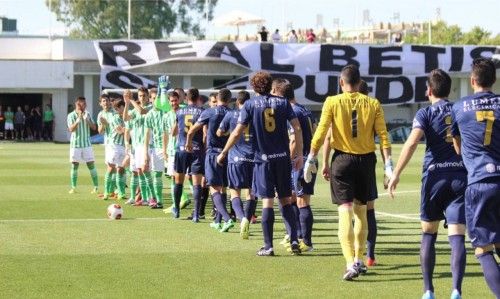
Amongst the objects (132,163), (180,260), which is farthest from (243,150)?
(132,163)

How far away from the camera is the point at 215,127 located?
1739 cm

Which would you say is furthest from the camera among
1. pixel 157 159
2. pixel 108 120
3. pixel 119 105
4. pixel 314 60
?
pixel 314 60

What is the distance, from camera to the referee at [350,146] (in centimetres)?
1204

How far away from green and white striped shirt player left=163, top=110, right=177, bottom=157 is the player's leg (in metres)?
10.9

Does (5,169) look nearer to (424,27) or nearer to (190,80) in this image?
(190,80)

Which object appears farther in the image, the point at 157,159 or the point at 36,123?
the point at 36,123

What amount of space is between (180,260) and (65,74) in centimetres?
4553

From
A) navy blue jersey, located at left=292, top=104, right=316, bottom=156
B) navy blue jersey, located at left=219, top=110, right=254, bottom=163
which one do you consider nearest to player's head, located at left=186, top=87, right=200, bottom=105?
navy blue jersey, located at left=219, top=110, right=254, bottom=163

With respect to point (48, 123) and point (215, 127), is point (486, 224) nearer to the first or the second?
point (215, 127)

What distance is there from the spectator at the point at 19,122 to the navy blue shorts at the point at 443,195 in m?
48.7

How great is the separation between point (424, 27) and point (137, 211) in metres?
128

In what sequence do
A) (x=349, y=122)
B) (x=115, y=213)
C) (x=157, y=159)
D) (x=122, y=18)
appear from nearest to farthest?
(x=349, y=122)
(x=115, y=213)
(x=157, y=159)
(x=122, y=18)

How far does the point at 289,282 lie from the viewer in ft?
38.5

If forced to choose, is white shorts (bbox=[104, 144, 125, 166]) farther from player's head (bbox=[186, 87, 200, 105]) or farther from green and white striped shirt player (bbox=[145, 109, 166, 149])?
player's head (bbox=[186, 87, 200, 105])
